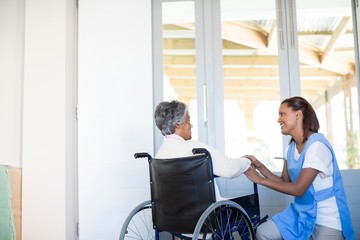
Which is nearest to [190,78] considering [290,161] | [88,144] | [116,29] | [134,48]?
[134,48]

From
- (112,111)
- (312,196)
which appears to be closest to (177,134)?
(312,196)

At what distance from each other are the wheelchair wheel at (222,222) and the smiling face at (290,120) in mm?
596

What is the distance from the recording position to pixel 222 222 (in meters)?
2.00

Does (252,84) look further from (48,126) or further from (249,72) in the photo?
(48,126)

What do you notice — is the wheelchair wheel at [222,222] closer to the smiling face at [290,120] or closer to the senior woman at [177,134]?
the senior woman at [177,134]

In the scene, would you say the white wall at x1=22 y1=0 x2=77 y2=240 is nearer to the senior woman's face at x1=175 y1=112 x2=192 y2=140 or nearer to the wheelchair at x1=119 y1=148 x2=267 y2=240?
the wheelchair at x1=119 y1=148 x2=267 y2=240

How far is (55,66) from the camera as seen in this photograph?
301 cm

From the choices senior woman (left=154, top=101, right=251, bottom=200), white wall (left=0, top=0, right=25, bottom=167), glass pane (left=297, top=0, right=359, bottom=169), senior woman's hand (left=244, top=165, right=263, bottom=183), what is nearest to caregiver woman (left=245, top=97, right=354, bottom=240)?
senior woman's hand (left=244, top=165, right=263, bottom=183)

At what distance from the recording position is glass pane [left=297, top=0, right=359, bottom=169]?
123 inches

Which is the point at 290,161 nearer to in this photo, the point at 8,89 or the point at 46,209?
the point at 46,209

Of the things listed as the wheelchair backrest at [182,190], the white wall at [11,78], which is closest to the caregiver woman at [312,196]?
the wheelchair backrest at [182,190]

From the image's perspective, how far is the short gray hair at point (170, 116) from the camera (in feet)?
7.48

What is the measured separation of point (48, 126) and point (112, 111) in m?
0.49

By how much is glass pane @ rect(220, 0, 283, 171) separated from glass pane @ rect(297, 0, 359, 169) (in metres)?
0.25
